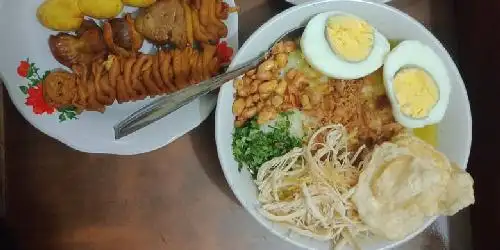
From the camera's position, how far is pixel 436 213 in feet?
3.63

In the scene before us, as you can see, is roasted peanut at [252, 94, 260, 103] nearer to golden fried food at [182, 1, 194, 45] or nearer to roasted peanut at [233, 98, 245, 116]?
roasted peanut at [233, 98, 245, 116]

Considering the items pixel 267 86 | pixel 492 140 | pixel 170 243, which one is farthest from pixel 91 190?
pixel 492 140

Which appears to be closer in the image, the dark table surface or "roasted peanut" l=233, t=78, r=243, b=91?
"roasted peanut" l=233, t=78, r=243, b=91

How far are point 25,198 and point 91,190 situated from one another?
0.45 feet

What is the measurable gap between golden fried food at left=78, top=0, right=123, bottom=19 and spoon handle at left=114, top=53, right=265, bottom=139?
0.21 meters

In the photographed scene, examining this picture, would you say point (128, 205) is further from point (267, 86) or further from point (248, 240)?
point (267, 86)

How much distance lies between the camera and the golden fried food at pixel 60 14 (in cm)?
119

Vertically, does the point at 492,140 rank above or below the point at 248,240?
above

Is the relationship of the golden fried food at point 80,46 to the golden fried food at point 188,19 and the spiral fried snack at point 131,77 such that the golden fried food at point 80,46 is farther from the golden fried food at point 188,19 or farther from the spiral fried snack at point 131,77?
the golden fried food at point 188,19

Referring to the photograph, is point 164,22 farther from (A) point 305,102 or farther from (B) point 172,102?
(A) point 305,102

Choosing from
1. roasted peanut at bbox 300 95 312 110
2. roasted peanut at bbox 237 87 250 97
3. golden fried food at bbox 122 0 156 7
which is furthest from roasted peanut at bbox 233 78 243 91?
golden fried food at bbox 122 0 156 7

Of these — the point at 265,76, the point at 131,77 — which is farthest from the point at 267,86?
the point at 131,77

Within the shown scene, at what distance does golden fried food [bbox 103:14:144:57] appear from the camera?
1.20m

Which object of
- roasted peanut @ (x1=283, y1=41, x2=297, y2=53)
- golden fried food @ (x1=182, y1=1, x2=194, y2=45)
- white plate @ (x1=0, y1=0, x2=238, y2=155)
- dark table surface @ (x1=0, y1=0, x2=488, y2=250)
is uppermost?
golden fried food @ (x1=182, y1=1, x2=194, y2=45)
